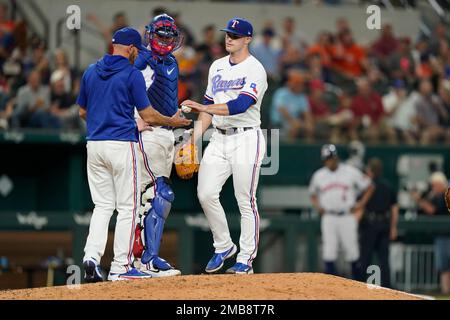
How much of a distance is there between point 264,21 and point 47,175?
5.54 m

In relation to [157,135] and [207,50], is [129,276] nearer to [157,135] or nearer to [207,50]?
[157,135]

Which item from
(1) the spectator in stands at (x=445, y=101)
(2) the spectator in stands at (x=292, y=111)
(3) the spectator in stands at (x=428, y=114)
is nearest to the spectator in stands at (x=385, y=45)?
(1) the spectator in stands at (x=445, y=101)

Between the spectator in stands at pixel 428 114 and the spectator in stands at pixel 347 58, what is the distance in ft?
3.86

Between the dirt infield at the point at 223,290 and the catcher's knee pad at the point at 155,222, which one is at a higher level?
the catcher's knee pad at the point at 155,222

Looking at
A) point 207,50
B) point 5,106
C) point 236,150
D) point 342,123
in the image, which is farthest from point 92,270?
point 207,50

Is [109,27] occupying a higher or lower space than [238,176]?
higher

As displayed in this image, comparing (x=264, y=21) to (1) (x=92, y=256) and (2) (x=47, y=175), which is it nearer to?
(2) (x=47, y=175)

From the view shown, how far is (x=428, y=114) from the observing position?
17.1 m

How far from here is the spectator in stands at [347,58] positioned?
1811cm

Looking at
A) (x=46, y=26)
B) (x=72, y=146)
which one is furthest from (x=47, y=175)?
(x=46, y=26)

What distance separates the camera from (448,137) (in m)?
16.7

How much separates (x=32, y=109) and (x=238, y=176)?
605 centimetres

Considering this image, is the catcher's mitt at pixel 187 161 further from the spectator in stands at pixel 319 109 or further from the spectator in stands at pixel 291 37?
the spectator in stands at pixel 291 37

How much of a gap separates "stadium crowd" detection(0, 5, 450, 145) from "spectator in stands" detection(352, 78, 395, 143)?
0.05 feet
